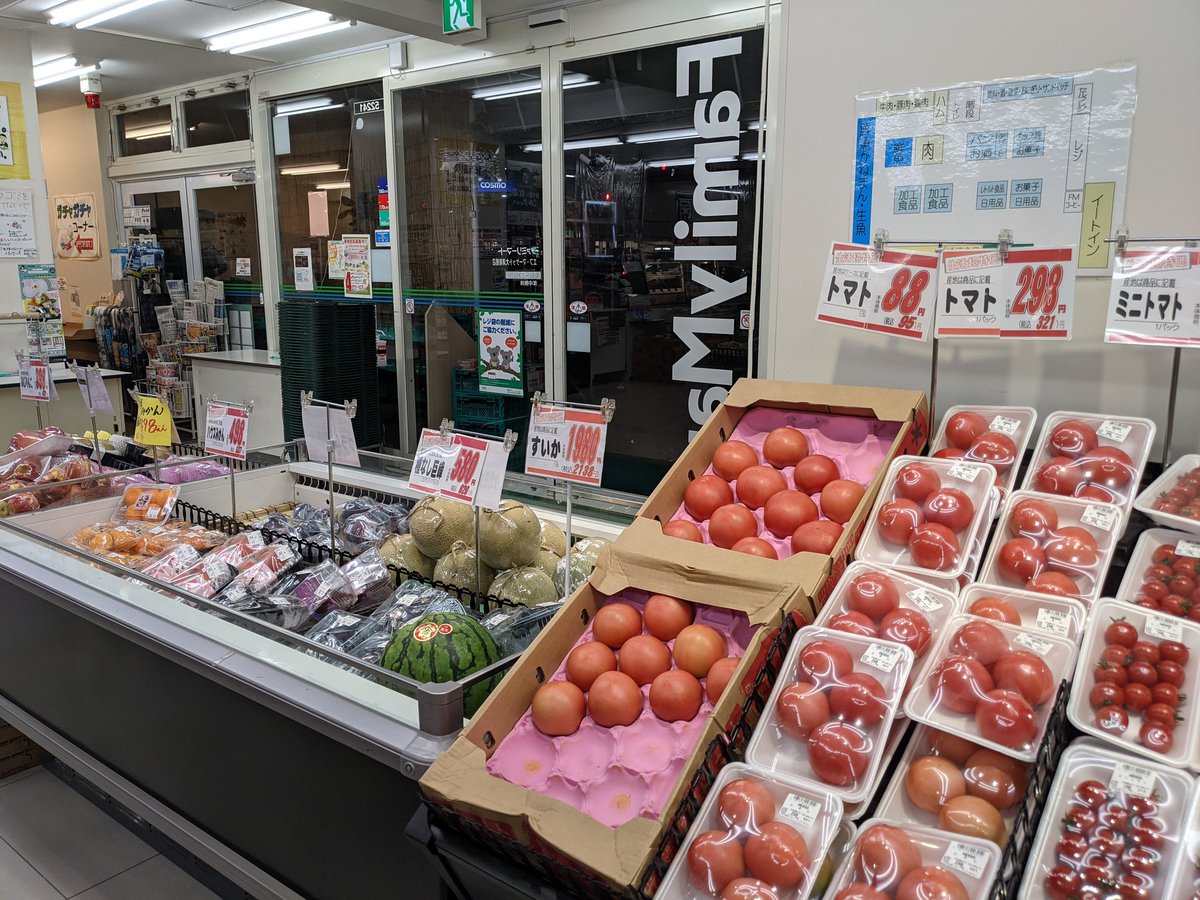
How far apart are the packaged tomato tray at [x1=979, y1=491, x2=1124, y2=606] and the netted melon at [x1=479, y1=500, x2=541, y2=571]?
1.11 m

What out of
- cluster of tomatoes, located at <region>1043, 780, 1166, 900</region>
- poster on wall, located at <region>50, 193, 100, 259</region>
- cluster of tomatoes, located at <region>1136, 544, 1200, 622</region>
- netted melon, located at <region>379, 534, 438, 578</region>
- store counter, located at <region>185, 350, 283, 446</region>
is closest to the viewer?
cluster of tomatoes, located at <region>1043, 780, 1166, 900</region>

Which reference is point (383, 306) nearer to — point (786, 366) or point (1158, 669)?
point (786, 366)

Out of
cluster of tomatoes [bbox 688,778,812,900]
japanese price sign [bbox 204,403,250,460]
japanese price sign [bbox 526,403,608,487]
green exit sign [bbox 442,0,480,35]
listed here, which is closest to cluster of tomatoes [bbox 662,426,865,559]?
japanese price sign [bbox 526,403,608,487]

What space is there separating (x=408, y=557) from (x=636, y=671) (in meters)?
1.05

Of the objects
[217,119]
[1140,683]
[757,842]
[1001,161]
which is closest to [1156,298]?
[1001,161]

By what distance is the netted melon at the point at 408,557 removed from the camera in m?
2.45

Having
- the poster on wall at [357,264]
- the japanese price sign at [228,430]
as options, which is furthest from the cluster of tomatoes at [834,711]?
the poster on wall at [357,264]

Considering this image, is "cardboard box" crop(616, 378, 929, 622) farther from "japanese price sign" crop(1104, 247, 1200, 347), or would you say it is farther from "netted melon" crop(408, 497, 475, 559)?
"netted melon" crop(408, 497, 475, 559)

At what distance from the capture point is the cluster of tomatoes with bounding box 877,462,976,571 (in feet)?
5.58

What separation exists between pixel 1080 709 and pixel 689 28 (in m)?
4.07

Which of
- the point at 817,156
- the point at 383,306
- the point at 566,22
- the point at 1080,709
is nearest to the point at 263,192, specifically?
the point at 383,306

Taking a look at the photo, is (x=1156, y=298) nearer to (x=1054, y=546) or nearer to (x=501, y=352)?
(x=1054, y=546)

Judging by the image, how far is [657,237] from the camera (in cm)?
496

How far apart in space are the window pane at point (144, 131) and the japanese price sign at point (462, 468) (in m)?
7.41
